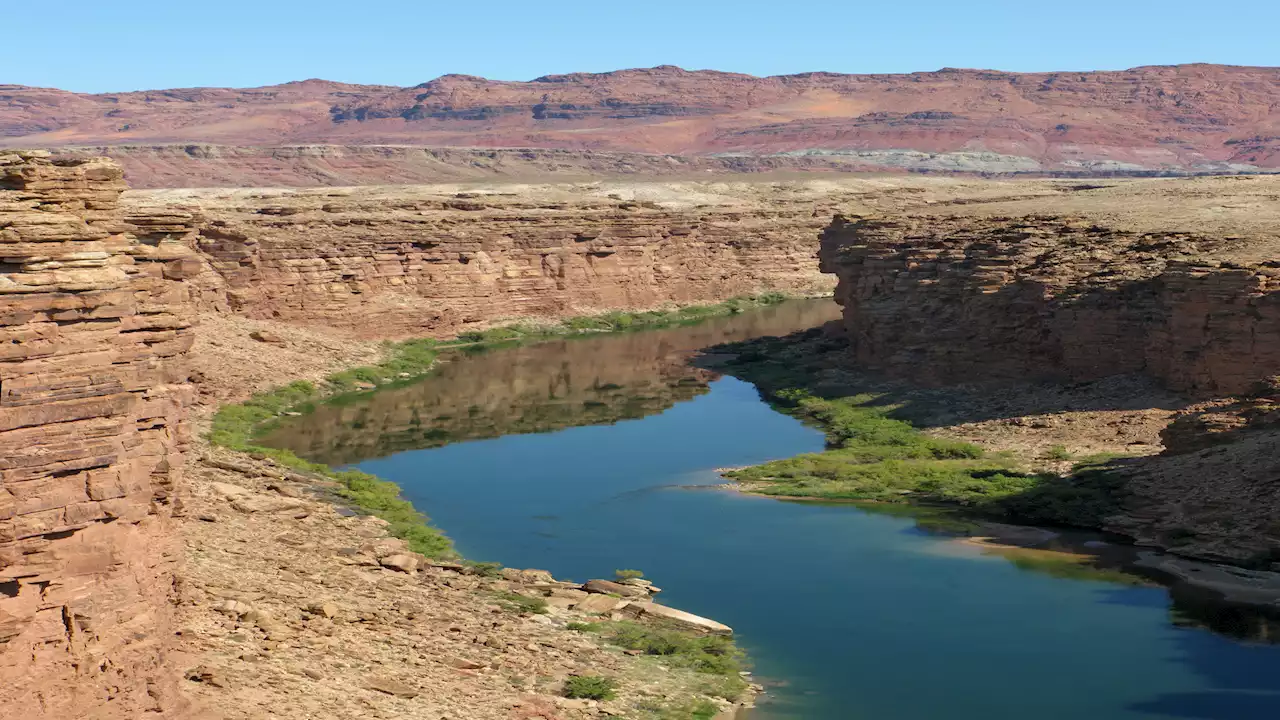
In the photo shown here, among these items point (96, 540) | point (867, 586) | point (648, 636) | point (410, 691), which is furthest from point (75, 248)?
point (867, 586)

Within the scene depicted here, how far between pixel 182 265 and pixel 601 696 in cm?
810

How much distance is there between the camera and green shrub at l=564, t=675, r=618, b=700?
22.3 m

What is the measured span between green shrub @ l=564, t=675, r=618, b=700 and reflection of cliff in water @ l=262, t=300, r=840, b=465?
20.5 meters

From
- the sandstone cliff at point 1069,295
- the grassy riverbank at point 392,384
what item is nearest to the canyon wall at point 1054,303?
the sandstone cliff at point 1069,295

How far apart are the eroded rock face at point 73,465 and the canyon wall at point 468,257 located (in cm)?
3770

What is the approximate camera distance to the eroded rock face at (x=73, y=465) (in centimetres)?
1558

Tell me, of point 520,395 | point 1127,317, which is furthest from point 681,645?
point 520,395

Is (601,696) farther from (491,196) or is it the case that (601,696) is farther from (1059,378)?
(491,196)

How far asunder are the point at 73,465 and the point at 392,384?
39.7 metres

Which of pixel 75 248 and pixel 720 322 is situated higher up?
pixel 75 248

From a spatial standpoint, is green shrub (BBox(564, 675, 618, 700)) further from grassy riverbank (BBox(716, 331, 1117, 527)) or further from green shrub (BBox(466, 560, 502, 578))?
grassy riverbank (BBox(716, 331, 1117, 527))

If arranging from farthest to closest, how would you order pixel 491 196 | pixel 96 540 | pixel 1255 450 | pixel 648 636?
pixel 491 196 → pixel 1255 450 → pixel 648 636 → pixel 96 540

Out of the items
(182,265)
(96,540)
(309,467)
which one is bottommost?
(309,467)

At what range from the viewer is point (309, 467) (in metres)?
39.5
